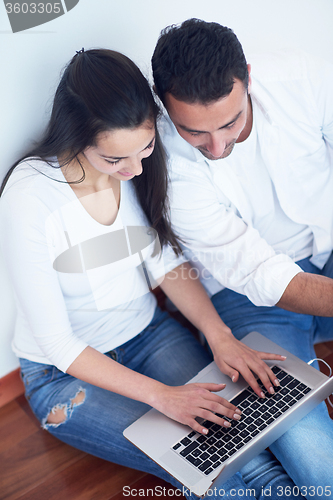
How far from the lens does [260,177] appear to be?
1158 millimetres

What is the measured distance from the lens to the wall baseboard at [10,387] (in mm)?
1344

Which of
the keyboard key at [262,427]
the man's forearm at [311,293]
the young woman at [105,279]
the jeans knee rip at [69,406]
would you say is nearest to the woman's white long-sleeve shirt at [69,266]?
the young woman at [105,279]

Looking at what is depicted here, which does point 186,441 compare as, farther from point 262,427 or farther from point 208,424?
point 262,427

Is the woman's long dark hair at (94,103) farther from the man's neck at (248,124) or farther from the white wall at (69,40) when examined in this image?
the man's neck at (248,124)

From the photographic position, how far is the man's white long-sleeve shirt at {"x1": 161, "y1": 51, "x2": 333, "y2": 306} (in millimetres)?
1078

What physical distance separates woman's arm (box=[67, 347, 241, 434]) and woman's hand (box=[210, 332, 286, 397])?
0.06 metres

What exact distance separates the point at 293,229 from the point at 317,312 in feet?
0.92

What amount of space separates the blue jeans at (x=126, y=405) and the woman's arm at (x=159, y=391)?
83 mm

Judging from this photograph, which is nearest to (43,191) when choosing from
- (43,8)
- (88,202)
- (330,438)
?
(88,202)

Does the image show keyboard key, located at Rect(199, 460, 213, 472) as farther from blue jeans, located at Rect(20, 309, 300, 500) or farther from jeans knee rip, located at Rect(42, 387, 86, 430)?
jeans knee rip, located at Rect(42, 387, 86, 430)

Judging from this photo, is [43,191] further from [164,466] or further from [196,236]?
[164,466]

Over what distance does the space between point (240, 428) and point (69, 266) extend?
518 mm

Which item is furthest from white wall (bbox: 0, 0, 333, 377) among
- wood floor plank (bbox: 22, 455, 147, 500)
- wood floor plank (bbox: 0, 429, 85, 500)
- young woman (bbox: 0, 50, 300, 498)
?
wood floor plank (bbox: 22, 455, 147, 500)

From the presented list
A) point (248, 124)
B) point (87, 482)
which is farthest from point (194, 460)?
point (248, 124)
